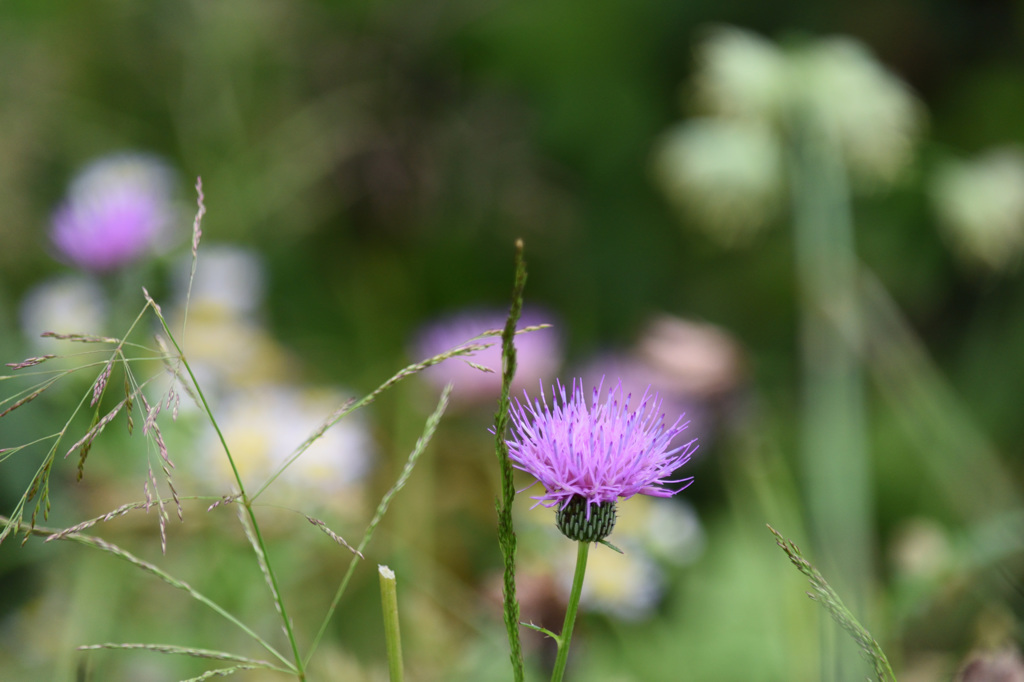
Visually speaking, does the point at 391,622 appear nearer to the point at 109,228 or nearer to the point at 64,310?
the point at 109,228

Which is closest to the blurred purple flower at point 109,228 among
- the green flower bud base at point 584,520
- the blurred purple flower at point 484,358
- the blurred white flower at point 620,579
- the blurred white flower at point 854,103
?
the blurred purple flower at point 484,358

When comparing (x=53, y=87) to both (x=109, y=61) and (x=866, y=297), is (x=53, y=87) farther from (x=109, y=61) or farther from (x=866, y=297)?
(x=866, y=297)

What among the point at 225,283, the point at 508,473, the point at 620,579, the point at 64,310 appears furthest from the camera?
the point at 225,283

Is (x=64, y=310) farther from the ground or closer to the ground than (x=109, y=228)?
closer to the ground

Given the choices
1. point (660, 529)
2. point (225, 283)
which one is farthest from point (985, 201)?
point (225, 283)

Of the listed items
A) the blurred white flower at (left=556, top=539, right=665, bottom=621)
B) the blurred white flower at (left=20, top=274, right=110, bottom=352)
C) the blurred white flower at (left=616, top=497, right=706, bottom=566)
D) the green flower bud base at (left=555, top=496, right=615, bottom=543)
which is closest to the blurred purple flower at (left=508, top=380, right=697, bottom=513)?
the green flower bud base at (left=555, top=496, right=615, bottom=543)

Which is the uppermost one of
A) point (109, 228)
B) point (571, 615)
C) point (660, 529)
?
point (571, 615)

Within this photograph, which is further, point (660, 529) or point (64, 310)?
point (64, 310)

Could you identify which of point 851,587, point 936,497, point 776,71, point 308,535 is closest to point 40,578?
point 308,535
